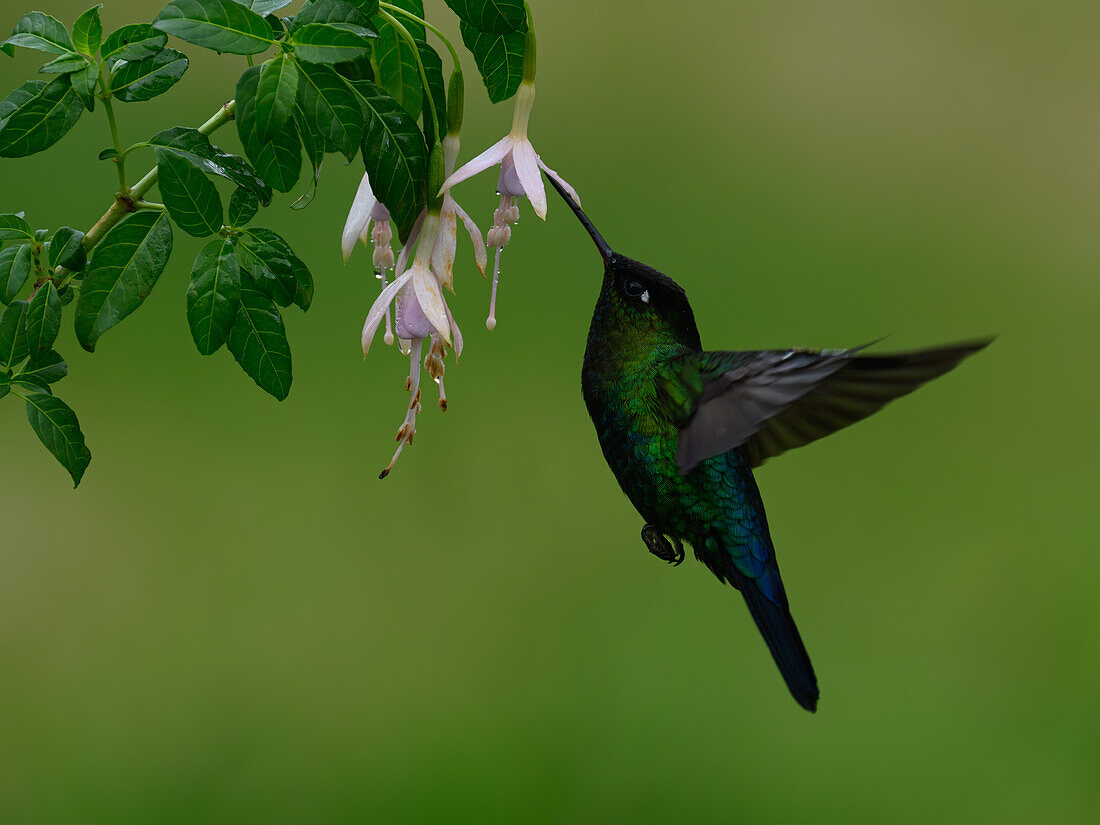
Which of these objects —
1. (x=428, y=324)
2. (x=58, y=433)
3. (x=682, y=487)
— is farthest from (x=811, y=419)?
(x=58, y=433)

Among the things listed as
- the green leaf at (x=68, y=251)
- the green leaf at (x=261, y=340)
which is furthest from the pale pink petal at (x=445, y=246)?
the green leaf at (x=68, y=251)

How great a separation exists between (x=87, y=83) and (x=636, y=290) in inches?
19.3

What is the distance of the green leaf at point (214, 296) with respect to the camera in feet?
2.28

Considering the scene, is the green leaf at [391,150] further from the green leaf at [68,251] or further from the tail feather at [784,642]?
the tail feather at [784,642]

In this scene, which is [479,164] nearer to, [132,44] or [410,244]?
[410,244]

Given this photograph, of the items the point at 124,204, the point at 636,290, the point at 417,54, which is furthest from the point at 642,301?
the point at 124,204

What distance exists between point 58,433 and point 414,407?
0.23m

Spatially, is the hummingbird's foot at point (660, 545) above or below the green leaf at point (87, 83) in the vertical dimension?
below

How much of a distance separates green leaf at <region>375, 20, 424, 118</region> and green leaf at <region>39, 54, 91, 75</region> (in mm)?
177

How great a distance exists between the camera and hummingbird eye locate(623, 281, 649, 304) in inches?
39.4

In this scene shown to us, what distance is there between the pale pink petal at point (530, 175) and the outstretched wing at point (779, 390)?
23 cm

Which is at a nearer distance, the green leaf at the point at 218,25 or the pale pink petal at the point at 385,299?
the green leaf at the point at 218,25

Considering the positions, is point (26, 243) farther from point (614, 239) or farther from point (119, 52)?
point (614, 239)

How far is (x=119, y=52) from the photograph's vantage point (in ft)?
2.17
